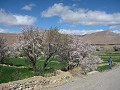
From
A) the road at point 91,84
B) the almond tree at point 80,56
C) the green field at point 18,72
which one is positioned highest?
the almond tree at point 80,56

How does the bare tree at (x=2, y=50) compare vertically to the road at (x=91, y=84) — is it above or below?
above

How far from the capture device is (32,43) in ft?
121

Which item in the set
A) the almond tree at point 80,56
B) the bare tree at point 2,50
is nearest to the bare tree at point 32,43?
the almond tree at point 80,56

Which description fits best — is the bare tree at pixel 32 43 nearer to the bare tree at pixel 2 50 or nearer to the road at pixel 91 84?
the road at pixel 91 84

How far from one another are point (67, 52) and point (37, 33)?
4611mm

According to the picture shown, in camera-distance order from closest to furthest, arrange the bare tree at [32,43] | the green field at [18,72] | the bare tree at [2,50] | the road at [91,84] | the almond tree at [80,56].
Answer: the road at [91,84] → the green field at [18,72] → the bare tree at [32,43] → the almond tree at [80,56] → the bare tree at [2,50]

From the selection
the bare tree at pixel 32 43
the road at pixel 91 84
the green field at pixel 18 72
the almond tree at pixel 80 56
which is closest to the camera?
the road at pixel 91 84

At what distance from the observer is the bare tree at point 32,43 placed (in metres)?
36.4

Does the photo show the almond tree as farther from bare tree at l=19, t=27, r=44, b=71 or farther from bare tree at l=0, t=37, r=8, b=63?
bare tree at l=0, t=37, r=8, b=63

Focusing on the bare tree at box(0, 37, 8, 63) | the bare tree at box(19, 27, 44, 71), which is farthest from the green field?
the bare tree at box(0, 37, 8, 63)

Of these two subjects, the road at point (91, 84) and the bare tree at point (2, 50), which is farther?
the bare tree at point (2, 50)

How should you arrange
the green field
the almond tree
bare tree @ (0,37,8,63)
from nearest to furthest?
the green field < the almond tree < bare tree @ (0,37,8,63)

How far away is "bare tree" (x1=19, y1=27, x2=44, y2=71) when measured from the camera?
36.4 metres

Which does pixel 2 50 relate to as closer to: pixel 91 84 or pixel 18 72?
pixel 18 72
